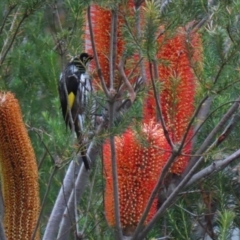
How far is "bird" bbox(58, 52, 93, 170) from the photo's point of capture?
2.67 meters

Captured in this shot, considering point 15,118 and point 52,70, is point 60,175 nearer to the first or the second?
point 52,70

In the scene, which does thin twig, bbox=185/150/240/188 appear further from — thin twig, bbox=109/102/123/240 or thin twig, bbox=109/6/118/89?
thin twig, bbox=109/6/118/89

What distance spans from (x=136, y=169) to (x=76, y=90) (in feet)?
5.26

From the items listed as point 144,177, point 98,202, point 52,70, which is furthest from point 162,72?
point 98,202

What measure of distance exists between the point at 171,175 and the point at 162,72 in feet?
1.31

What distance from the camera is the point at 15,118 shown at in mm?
2312

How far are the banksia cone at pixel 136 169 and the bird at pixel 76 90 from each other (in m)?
0.13

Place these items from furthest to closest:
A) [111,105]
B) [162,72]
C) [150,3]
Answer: [162,72], [111,105], [150,3]

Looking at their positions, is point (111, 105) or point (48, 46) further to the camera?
point (48, 46)

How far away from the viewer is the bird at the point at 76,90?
267 cm

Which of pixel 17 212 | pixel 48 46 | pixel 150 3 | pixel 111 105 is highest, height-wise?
pixel 48 46

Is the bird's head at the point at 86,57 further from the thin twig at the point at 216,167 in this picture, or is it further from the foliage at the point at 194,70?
the thin twig at the point at 216,167

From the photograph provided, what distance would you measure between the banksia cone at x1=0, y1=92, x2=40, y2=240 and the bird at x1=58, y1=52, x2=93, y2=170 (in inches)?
6.6

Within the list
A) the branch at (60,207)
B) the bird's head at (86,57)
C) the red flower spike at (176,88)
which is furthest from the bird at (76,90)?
the red flower spike at (176,88)
